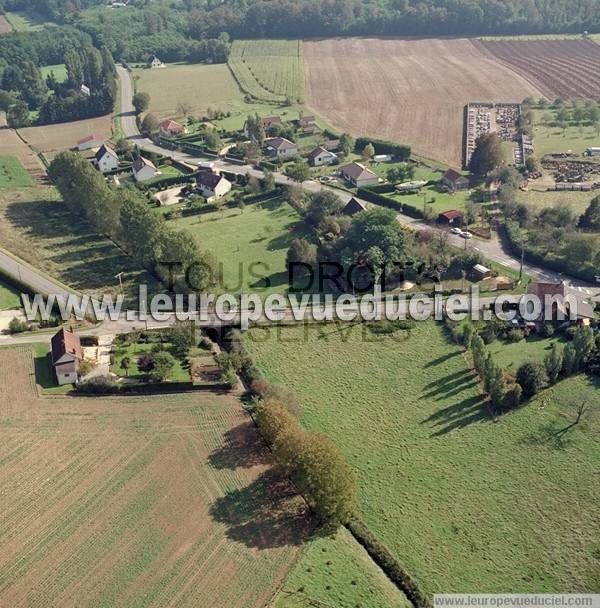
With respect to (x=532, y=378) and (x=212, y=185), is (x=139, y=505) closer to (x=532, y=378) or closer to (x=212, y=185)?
(x=532, y=378)

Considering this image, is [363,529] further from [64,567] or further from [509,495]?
[64,567]

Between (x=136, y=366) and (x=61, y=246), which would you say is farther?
(x=61, y=246)

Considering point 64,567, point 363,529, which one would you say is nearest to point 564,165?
point 363,529

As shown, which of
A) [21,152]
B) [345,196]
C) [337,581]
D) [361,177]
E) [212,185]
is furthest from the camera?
[21,152]

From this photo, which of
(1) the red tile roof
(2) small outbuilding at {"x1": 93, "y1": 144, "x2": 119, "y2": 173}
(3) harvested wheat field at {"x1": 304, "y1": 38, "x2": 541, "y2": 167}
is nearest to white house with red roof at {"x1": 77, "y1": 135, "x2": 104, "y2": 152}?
(2) small outbuilding at {"x1": 93, "y1": 144, "x2": 119, "y2": 173}

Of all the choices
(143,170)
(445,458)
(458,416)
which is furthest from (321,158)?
(445,458)

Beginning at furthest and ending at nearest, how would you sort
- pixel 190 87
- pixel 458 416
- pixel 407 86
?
pixel 190 87 → pixel 407 86 → pixel 458 416

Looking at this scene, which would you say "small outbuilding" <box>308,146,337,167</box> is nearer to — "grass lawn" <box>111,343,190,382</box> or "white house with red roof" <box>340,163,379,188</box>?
"white house with red roof" <box>340,163,379,188</box>

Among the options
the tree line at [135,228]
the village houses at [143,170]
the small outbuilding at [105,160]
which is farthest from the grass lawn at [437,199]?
the small outbuilding at [105,160]
